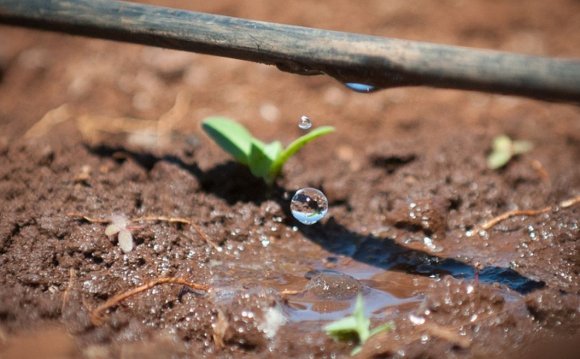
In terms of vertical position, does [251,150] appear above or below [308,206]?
above

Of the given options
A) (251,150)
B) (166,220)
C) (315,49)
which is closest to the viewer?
(315,49)

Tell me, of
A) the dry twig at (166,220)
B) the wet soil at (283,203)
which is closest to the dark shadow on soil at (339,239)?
the wet soil at (283,203)

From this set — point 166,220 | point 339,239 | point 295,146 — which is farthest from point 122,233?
point 339,239

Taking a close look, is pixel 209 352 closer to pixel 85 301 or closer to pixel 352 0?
pixel 85 301

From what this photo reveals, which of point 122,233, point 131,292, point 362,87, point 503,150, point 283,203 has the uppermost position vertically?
point 362,87

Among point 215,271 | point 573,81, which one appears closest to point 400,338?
point 215,271

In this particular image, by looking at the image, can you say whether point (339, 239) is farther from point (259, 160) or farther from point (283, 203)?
point (259, 160)

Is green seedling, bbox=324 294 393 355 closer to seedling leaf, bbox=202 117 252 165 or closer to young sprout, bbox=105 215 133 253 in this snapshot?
young sprout, bbox=105 215 133 253

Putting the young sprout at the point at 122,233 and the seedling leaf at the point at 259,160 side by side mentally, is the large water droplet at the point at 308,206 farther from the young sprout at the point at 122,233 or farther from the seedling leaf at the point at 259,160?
the young sprout at the point at 122,233
